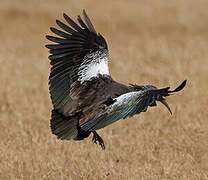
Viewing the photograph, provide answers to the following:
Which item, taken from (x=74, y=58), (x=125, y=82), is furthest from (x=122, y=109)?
(x=125, y=82)

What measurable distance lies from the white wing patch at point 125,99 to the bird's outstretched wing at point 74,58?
583 mm

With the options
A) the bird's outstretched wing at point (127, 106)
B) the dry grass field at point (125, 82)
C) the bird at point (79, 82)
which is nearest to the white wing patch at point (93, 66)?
the bird at point (79, 82)

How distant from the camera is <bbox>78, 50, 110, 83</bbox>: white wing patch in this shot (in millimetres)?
5648

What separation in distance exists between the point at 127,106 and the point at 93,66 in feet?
3.04

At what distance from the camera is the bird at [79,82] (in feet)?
17.7

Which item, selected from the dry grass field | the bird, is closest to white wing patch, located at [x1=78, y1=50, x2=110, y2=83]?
the bird

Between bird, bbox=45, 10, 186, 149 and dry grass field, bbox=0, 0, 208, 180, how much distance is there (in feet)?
2.14

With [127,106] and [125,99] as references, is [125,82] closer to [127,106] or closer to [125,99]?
[125,99]

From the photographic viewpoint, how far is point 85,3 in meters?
17.2

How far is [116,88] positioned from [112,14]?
1113cm

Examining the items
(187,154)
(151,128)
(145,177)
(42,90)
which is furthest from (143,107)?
(42,90)

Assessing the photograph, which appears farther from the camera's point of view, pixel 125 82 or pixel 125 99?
pixel 125 82

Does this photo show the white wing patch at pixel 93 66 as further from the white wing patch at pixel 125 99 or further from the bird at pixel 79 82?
the white wing patch at pixel 125 99

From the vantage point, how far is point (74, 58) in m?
5.68
